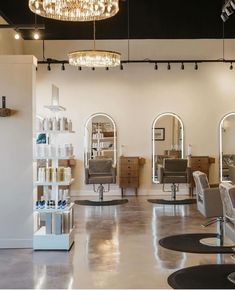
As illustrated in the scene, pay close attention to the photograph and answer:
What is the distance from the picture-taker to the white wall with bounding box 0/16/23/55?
9742 mm

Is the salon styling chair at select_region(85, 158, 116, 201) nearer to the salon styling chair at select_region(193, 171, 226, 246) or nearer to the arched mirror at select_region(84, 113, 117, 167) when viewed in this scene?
the arched mirror at select_region(84, 113, 117, 167)

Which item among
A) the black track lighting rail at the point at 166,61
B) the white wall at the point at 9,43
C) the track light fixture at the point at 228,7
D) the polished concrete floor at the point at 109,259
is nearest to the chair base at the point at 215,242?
the polished concrete floor at the point at 109,259

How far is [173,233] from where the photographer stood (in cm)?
670

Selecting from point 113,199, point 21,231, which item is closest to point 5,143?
point 21,231

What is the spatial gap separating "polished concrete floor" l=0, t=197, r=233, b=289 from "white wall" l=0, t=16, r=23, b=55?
4428 mm

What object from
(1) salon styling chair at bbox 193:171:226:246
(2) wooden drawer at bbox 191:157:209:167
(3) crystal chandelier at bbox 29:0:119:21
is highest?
(3) crystal chandelier at bbox 29:0:119:21

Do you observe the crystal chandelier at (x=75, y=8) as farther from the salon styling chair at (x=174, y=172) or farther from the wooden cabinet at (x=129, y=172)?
the wooden cabinet at (x=129, y=172)

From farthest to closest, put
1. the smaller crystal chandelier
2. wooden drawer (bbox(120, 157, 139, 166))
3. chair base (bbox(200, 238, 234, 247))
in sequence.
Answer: wooden drawer (bbox(120, 157, 139, 166)) < the smaller crystal chandelier < chair base (bbox(200, 238, 234, 247))

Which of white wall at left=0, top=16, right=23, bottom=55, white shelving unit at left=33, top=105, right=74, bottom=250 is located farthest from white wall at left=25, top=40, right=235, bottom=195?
white shelving unit at left=33, top=105, right=74, bottom=250

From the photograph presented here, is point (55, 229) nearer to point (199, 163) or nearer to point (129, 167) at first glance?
point (129, 167)

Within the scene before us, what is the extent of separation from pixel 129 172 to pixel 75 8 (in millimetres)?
6431

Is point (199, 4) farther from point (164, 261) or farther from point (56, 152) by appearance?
point (164, 261)

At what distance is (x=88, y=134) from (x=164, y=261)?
6.72m

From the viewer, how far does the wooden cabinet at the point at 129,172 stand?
36.3 ft
